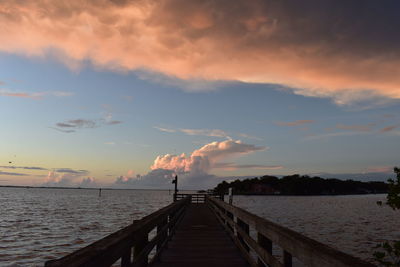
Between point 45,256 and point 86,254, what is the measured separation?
1431 cm

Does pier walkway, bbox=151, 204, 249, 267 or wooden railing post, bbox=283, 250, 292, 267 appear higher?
wooden railing post, bbox=283, 250, 292, 267

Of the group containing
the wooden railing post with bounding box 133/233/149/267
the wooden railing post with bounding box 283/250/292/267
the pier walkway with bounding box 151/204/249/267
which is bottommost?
the pier walkway with bounding box 151/204/249/267

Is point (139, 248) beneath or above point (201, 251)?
above

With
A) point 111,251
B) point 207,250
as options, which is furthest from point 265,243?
point 207,250

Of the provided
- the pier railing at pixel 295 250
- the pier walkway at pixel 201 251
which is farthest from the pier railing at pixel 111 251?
the pier walkway at pixel 201 251

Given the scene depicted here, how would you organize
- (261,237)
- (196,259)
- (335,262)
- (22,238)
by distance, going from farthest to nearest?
(22,238) < (196,259) < (261,237) < (335,262)

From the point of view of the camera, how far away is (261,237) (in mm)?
4996

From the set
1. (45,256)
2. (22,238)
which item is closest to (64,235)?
(22,238)

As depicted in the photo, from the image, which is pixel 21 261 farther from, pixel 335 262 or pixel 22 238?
pixel 335 262

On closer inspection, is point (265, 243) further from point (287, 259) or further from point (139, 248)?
point (139, 248)

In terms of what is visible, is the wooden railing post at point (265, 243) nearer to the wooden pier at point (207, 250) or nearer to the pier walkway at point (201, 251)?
the wooden pier at point (207, 250)

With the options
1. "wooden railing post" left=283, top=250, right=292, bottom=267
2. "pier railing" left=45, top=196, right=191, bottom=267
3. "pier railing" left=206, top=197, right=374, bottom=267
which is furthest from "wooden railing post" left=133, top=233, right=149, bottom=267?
"wooden railing post" left=283, top=250, right=292, bottom=267

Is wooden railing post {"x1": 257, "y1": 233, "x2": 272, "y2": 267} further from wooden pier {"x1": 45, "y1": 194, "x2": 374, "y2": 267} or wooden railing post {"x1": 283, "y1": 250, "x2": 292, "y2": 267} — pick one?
wooden railing post {"x1": 283, "y1": 250, "x2": 292, "y2": 267}

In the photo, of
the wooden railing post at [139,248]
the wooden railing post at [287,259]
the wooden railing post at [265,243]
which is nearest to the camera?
the wooden railing post at [287,259]
